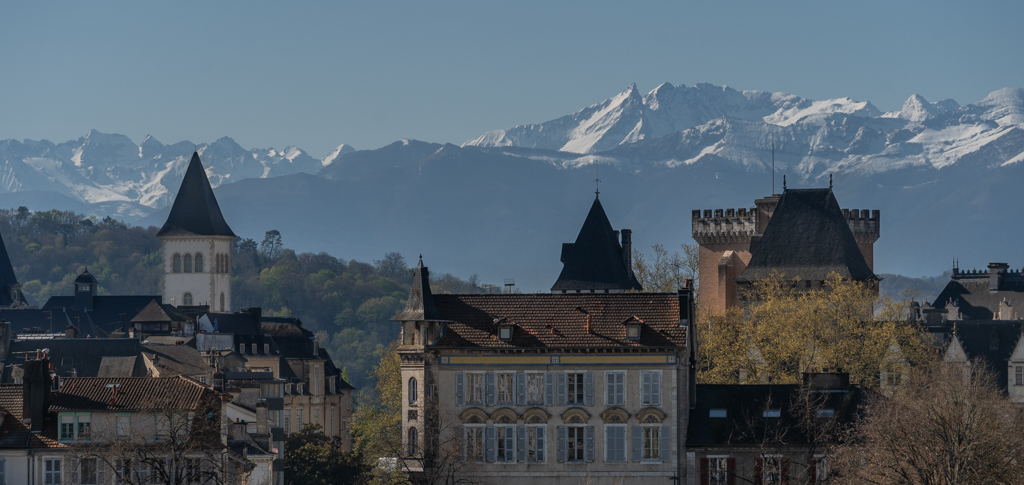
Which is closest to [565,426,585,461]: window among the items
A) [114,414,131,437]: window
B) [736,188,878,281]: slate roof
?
[114,414,131,437]: window

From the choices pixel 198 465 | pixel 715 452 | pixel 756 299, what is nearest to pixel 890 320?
pixel 756 299

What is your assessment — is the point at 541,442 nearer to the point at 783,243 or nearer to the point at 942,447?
the point at 942,447

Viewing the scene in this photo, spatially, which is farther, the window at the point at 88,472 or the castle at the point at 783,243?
the castle at the point at 783,243

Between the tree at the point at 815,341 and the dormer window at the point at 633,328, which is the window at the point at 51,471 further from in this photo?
the tree at the point at 815,341

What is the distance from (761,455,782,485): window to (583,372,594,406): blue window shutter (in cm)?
941

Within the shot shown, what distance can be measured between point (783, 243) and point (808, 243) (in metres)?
2.05

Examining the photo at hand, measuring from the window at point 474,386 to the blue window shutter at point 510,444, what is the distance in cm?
219

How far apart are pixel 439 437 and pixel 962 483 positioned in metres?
29.2

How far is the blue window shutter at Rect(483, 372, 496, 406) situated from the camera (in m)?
87.9

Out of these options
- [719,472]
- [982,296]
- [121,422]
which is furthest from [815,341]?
[982,296]

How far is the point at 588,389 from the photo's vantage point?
87.4 metres

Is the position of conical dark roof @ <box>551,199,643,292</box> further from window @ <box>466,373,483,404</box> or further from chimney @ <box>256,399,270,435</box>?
chimney @ <box>256,399,270,435</box>

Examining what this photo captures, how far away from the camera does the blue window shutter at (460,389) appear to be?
87900mm

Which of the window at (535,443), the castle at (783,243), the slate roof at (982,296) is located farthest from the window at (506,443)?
the slate roof at (982,296)
